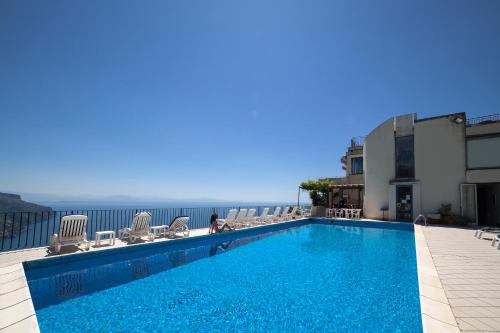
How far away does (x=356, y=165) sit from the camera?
23703 millimetres

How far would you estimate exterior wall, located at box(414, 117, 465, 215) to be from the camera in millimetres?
14039

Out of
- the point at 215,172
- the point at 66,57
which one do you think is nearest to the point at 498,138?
the point at 66,57

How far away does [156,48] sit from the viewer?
11.7 meters

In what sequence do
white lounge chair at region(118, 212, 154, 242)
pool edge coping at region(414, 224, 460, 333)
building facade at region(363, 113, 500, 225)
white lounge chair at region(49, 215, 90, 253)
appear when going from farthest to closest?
1. building facade at region(363, 113, 500, 225)
2. white lounge chair at region(118, 212, 154, 242)
3. white lounge chair at region(49, 215, 90, 253)
4. pool edge coping at region(414, 224, 460, 333)

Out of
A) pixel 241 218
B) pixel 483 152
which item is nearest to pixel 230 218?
pixel 241 218

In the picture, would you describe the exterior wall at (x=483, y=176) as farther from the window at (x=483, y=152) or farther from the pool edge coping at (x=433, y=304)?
the pool edge coping at (x=433, y=304)

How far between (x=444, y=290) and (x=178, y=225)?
8.13 meters

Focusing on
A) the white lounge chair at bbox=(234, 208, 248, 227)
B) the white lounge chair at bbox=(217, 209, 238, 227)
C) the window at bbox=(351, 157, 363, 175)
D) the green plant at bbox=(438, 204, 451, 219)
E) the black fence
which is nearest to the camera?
the black fence

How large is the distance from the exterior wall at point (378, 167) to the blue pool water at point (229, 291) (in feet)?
28.7

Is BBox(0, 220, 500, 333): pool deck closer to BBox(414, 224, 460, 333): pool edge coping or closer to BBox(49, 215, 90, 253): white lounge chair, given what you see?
BBox(414, 224, 460, 333): pool edge coping

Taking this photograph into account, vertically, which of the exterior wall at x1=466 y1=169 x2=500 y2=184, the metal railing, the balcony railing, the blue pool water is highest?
the balcony railing

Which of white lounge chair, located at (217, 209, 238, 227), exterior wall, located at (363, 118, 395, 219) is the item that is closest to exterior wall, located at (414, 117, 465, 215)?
exterior wall, located at (363, 118, 395, 219)

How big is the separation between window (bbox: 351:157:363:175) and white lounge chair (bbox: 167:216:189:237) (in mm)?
19084

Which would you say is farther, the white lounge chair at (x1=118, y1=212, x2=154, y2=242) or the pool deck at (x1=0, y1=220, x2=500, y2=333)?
the white lounge chair at (x1=118, y1=212, x2=154, y2=242)
